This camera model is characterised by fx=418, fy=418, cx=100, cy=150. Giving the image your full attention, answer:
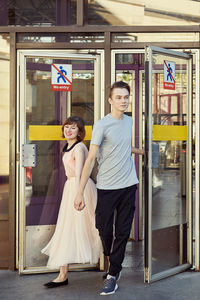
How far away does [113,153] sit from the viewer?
350 cm

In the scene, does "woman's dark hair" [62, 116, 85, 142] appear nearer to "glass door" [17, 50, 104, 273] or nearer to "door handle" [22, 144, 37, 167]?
"glass door" [17, 50, 104, 273]

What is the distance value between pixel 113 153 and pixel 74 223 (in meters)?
0.75

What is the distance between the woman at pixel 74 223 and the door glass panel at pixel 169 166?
0.59 meters

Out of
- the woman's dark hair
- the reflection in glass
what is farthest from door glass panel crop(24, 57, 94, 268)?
the woman's dark hair

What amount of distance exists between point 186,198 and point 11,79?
7.01 ft

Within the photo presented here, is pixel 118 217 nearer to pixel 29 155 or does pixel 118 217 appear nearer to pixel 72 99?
pixel 29 155

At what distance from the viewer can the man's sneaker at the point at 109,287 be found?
3.57 meters

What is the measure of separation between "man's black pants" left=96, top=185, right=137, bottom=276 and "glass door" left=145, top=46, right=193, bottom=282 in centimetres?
27

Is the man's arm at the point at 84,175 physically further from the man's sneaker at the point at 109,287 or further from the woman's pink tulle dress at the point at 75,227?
the man's sneaker at the point at 109,287

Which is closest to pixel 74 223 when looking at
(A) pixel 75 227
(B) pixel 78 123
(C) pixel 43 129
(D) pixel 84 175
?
(A) pixel 75 227

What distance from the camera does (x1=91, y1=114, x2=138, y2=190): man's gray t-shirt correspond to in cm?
348

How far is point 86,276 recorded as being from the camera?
13.3ft

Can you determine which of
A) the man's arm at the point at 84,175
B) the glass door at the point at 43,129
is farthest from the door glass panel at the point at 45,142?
the man's arm at the point at 84,175

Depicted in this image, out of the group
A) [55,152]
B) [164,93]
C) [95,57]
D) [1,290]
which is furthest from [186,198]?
[1,290]
